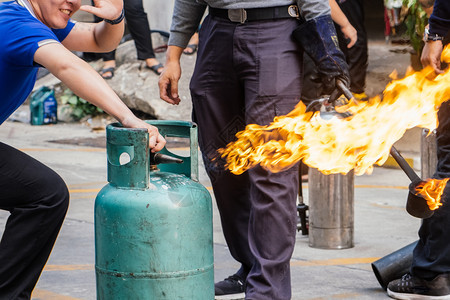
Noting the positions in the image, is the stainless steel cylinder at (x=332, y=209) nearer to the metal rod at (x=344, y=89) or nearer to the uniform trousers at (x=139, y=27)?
the metal rod at (x=344, y=89)

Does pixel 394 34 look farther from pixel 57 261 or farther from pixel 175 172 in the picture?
pixel 175 172

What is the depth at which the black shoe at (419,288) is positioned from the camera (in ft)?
13.6

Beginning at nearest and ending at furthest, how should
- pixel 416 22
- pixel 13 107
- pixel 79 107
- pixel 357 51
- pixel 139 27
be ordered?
pixel 13 107 → pixel 357 51 → pixel 416 22 → pixel 139 27 → pixel 79 107

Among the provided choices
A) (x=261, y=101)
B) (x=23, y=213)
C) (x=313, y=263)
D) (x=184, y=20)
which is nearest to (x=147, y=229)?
(x=23, y=213)

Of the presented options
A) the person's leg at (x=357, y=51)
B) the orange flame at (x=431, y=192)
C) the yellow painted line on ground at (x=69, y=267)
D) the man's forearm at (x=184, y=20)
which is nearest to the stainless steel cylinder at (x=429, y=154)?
the orange flame at (x=431, y=192)

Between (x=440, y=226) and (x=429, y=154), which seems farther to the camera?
(x=429, y=154)

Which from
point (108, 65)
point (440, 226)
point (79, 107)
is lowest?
point (79, 107)

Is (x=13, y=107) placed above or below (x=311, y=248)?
above

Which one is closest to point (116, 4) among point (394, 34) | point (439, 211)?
point (439, 211)

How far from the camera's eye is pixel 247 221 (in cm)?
426

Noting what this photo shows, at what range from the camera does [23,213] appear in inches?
135

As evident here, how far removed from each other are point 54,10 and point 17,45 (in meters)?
0.33

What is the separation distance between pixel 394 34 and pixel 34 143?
537 cm

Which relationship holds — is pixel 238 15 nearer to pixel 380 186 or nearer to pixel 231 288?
pixel 231 288
